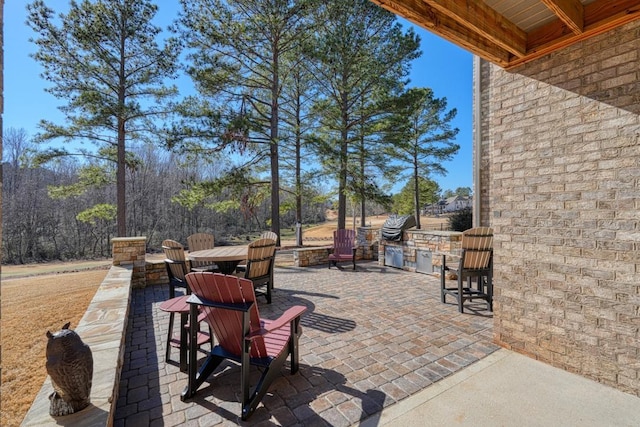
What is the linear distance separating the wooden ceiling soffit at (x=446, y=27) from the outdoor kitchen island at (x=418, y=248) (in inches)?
146

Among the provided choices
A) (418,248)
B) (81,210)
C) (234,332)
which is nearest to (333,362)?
(234,332)

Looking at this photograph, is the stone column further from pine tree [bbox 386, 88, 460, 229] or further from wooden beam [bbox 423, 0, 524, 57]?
Result: pine tree [bbox 386, 88, 460, 229]

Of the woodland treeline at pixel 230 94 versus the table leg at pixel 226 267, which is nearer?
the table leg at pixel 226 267

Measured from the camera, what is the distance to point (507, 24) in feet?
8.21

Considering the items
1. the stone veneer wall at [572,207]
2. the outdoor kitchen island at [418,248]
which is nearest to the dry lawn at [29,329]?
the stone veneer wall at [572,207]

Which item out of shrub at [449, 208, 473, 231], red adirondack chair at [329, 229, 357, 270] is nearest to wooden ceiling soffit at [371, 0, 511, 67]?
red adirondack chair at [329, 229, 357, 270]

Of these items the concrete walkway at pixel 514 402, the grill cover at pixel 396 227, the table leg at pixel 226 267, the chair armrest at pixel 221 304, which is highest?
the grill cover at pixel 396 227

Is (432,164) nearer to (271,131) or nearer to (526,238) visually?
(271,131)

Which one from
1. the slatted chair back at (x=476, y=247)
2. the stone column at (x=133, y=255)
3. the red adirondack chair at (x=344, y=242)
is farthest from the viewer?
the red adirondack chair at (x=344, y=242)

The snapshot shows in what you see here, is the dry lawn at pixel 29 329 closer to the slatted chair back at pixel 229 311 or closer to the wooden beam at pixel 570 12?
the slatted chair back at pixel 229 311

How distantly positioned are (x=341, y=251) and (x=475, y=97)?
4541mm

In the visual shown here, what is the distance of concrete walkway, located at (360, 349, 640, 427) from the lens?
1.99 meters

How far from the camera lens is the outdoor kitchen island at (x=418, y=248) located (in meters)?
5.98

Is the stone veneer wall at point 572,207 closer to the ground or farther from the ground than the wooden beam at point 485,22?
closer to the ground
